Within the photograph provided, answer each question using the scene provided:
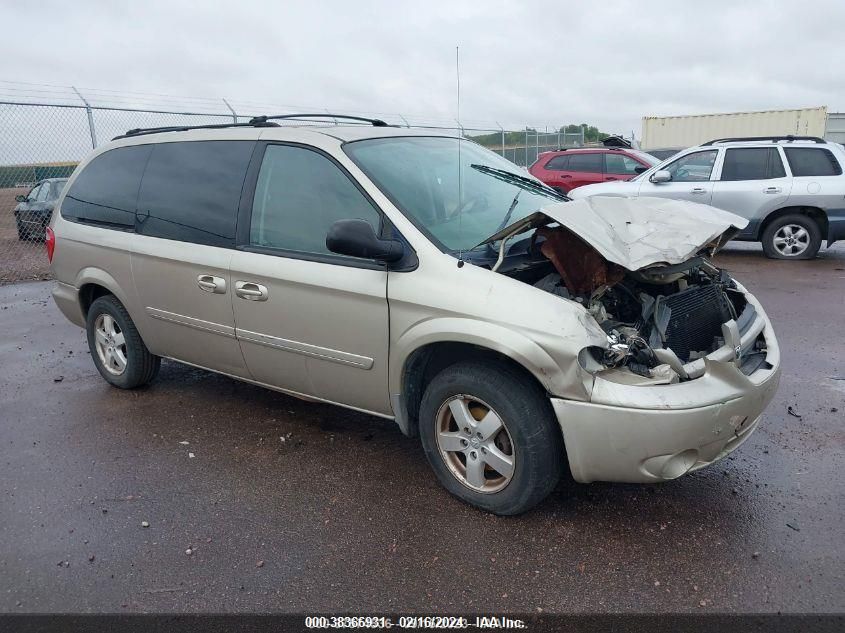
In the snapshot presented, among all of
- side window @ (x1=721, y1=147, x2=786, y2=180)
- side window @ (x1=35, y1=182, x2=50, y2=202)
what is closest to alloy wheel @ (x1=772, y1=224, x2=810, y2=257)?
side window @ (x1=721, y1=147, x2=786, y2=180)

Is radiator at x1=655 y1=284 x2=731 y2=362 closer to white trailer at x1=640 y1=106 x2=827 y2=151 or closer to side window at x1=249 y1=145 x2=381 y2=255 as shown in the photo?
side window at x1=249 y1=145 x2=381 y2=255

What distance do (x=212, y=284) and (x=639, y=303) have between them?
2.38m

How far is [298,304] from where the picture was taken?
3543 millimetres

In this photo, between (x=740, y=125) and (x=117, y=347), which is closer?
(x=117, y=347)

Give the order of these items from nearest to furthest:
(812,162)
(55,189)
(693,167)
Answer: (812,162)
(693,167)
(55,189)

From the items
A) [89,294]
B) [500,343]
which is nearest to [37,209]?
[89,294]

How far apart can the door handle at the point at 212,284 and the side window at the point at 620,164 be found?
11.2 meters

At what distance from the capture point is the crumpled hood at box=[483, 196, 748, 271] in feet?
9.78

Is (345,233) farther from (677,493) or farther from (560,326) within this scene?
(677,493)

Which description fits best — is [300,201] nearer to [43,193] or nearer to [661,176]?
[661,176]

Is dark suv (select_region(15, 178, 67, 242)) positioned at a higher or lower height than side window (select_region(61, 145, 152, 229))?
lower

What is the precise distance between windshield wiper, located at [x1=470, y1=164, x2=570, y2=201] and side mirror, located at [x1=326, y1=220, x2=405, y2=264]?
1354 millimetres

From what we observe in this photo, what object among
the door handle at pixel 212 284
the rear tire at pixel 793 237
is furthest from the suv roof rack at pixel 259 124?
the rear tire at pixel 793 237

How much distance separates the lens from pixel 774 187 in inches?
370
